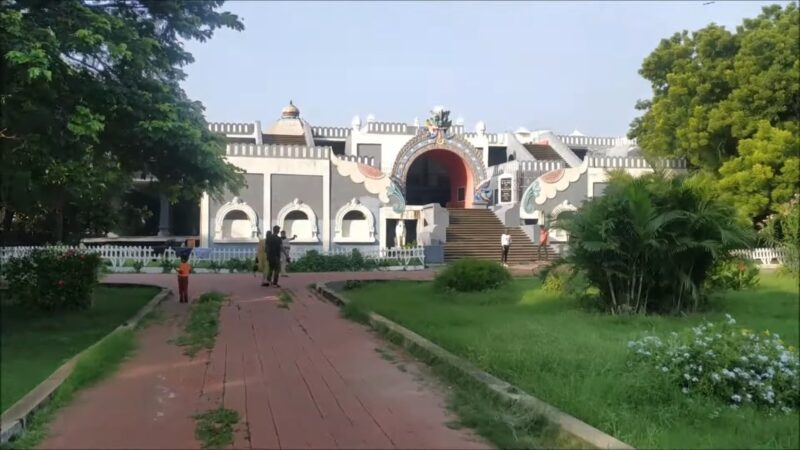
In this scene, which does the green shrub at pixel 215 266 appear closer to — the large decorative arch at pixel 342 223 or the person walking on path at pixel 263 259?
the person walking on path at pixel 263 259

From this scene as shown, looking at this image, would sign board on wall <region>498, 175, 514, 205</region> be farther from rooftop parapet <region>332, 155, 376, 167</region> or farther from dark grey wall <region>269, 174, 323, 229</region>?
dark grey wall <region>269, 174, 323, 229</region>

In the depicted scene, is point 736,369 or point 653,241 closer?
point 736,369

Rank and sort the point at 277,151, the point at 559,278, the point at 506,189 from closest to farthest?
the point at 559,278 → the point at 277,151 → the point at 506,189

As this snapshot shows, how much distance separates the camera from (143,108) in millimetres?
9180

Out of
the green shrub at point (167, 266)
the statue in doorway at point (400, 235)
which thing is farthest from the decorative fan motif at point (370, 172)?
the green shrub at point (167, 266)

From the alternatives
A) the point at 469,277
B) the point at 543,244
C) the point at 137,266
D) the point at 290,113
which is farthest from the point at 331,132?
the point at 469,277

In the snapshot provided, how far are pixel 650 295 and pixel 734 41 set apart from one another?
20527mm

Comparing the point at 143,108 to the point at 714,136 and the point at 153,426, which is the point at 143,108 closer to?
the point at 153,426

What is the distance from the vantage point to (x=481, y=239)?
27.7 meters

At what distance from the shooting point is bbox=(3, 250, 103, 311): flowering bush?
33.4 ft

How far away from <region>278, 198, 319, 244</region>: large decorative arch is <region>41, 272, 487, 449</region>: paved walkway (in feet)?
53.7

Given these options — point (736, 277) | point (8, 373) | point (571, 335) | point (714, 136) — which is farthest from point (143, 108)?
point (714, 136)

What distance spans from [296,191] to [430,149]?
6980 millimetres

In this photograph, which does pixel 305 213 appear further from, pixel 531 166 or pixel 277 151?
pixel 531 166
